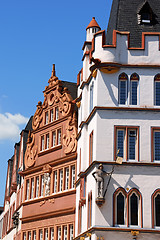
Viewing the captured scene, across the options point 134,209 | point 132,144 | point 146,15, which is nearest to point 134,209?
point 134,209

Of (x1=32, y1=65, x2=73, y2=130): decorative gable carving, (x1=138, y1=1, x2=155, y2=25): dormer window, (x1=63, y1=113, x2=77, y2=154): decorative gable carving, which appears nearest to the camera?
(x1=138, y1=1, x2=155, y2=25): dormer window

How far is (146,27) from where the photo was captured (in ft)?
133

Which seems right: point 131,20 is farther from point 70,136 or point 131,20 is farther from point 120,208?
point 120,208

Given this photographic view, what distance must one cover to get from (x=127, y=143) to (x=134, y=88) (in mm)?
3917

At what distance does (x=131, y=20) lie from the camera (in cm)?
4088

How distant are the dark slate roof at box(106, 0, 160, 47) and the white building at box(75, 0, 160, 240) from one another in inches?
2.8

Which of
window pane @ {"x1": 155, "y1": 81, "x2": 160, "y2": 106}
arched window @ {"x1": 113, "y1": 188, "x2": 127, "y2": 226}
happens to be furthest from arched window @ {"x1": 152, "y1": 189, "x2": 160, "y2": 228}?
window pane @ {"x1": 155, "y1": 81, "x2": 160, "y2": 106}

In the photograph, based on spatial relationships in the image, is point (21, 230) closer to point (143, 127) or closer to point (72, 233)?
point (72, 233)

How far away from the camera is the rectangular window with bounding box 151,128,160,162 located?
1452 inches

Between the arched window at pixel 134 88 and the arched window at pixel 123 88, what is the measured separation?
1.13ft

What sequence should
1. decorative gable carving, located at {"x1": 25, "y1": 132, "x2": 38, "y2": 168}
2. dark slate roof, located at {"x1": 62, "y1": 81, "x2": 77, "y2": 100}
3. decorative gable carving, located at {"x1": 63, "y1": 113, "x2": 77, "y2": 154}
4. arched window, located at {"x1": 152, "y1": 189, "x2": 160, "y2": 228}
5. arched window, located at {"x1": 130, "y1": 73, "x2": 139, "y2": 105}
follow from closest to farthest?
arched window, located at {"x1": 152, "y1": 189, "x2": 160, "y2": 228} → arched window, located at {"x1": 130, "y1": 73, "x2": 139, "y2": 105} → decorative gable carving, located at {"x1": 63, "y1": 113, "x2": 77, "y2": 154} → dark slate roof, located at {"x1": 62, "y1": 81, "x2": 77, "y2": 100} → decorative gable carving, located at {"x1": 25, "y1": 132, "x2": 38, "y2": 168}

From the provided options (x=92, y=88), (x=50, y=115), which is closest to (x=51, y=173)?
(x=50, y=115)

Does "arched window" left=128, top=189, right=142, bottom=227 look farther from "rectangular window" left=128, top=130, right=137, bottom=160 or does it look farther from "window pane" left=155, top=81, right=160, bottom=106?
"window pane" left=155, top=81, right=160, bottom=106

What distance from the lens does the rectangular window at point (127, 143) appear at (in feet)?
121
